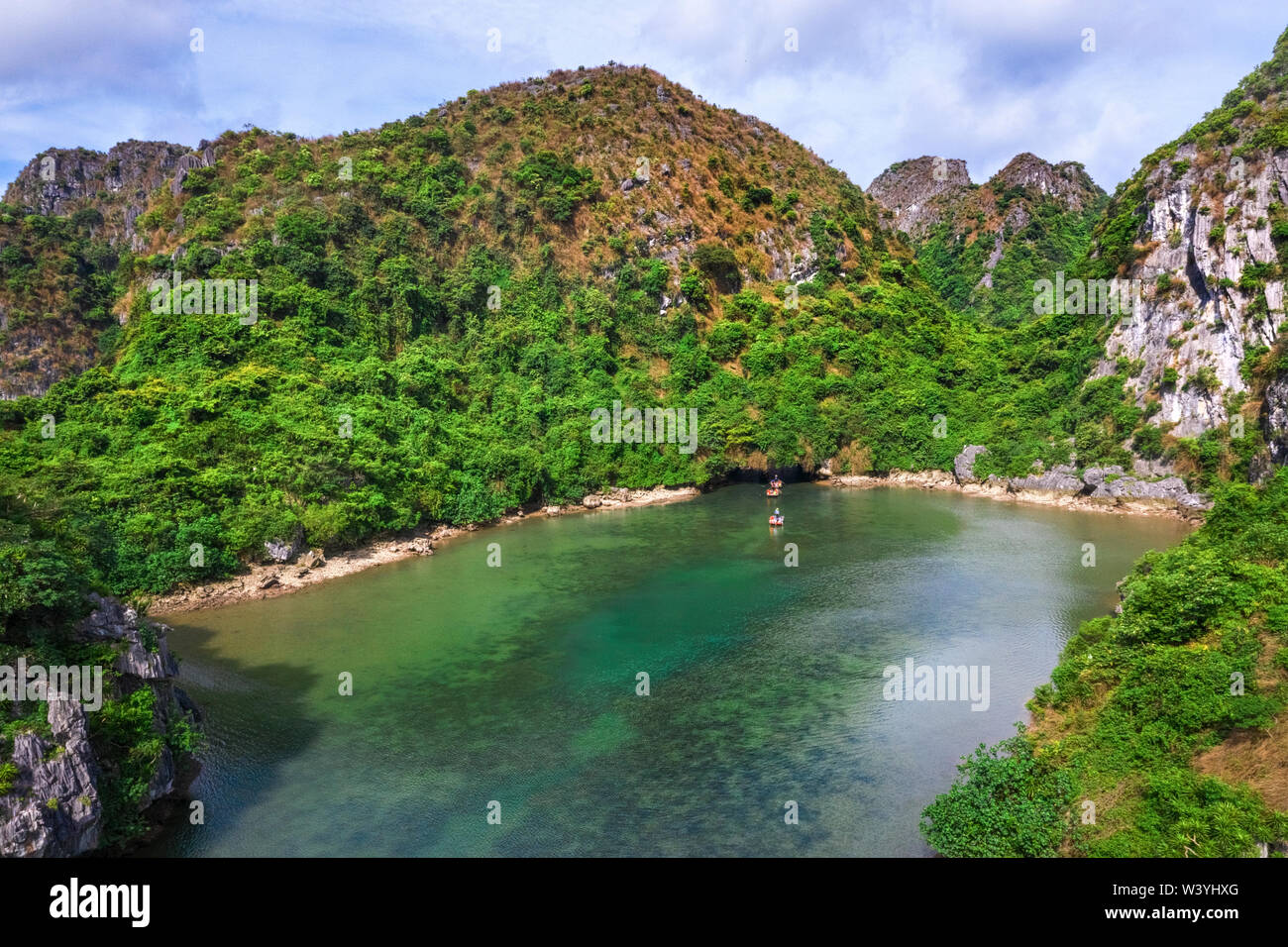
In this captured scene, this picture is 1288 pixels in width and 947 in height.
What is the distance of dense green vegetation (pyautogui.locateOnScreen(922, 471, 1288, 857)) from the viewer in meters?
12.8

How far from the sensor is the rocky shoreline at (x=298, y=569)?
30.7 metres

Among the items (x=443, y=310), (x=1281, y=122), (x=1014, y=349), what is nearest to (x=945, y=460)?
(x=1014, y=349)

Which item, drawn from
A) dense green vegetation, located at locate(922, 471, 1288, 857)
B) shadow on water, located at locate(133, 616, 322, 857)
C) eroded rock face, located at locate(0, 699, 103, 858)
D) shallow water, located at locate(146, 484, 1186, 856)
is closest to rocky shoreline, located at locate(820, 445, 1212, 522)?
shallow water, located at locate(146, 484, 1186, 856)

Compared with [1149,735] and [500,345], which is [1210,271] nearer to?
[1149,735]

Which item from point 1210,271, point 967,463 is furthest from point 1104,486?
point 1210,271

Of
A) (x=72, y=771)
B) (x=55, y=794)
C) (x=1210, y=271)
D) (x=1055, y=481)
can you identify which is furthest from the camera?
(x=1055, y=481)

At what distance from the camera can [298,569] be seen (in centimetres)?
3375

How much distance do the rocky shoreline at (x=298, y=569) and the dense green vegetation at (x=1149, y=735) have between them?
27.8m

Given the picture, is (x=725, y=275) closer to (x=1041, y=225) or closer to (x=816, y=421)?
(x=816, y=421)

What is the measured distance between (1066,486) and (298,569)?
148ft

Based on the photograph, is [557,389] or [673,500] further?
[557,389]

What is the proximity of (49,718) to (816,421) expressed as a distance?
1943 inches

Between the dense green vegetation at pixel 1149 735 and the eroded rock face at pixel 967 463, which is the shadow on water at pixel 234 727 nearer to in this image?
the dense green vegetation at pixel 1149 735
